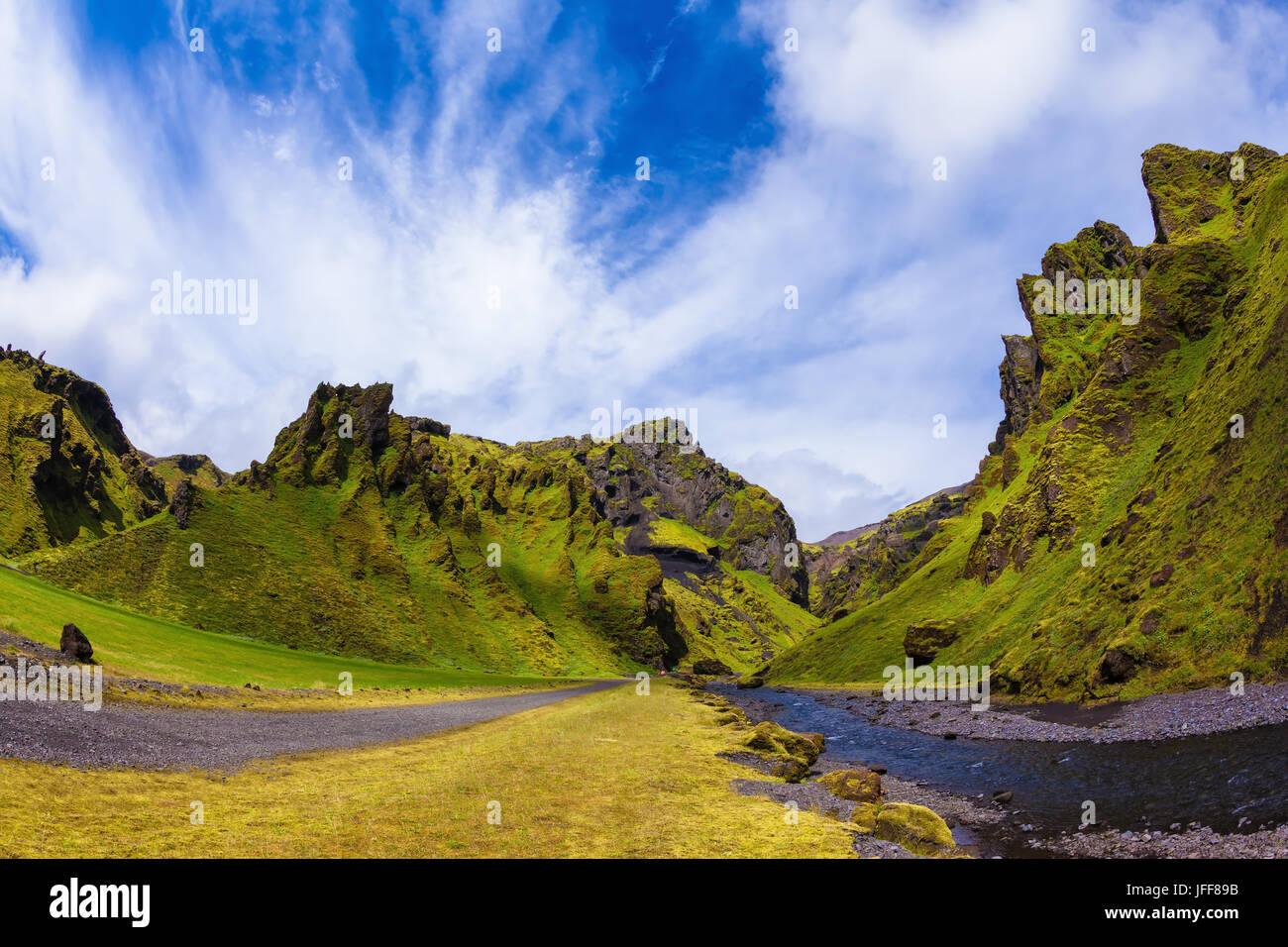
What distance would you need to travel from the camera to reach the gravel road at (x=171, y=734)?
818 inches

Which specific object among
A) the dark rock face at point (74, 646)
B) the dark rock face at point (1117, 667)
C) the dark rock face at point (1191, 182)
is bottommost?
the dark rock face at point (1117, 667)

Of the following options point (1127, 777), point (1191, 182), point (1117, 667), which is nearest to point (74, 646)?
point (1127, 777)

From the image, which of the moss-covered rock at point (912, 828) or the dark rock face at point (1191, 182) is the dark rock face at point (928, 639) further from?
the moss-covered rock at point (912, 828)

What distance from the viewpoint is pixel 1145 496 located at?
64250 mm

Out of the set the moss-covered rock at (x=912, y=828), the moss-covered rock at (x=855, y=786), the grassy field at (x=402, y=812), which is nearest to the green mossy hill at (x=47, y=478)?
the grassy field at (x=402, y=812)

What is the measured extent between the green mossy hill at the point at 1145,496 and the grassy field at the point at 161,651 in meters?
78.0

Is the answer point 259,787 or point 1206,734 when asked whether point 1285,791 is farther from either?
point 259,787

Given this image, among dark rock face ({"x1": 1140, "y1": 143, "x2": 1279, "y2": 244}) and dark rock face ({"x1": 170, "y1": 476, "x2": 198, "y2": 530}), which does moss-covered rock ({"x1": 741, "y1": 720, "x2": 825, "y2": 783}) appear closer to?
dark rock face ({"x1": 170, "y1": 476, "x2": 198, "y2": 530})

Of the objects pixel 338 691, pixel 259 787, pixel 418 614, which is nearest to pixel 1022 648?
pixel 259 787

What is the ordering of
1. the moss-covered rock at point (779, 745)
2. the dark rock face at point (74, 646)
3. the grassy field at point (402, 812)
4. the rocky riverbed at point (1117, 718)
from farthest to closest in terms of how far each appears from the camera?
the moss-covered rock at point (779, 745) → the dark rock face at point (74, 646) → the rocky riverbed at point (1117, 718) → the grassy field at point (402, 812)

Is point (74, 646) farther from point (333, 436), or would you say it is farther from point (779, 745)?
point (333, 436)

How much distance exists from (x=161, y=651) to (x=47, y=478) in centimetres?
13032

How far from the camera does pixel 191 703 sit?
36.8 meters
